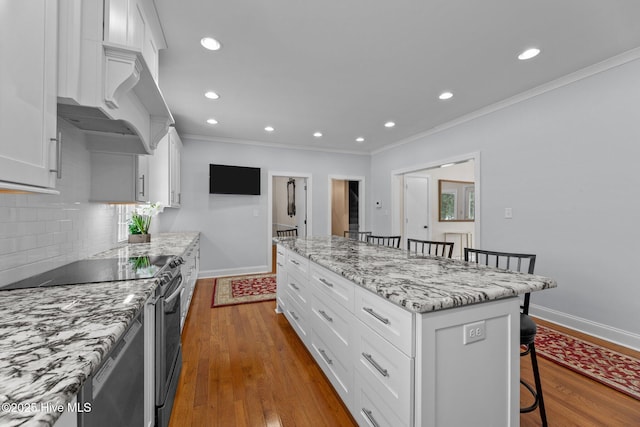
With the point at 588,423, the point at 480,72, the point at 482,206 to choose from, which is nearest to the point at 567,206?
the point at 482,206

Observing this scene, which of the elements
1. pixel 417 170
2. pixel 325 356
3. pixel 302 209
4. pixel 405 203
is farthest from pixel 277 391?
pixel 405 203

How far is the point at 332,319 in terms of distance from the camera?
67.3 inches

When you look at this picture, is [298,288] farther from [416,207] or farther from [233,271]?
[416,207]

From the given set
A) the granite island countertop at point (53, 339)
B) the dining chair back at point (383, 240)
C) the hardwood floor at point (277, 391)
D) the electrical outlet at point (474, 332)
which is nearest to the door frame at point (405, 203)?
the dining chair back at point (383, 240)

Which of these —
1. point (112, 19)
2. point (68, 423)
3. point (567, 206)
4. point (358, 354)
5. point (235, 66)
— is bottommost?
point (358, 354)

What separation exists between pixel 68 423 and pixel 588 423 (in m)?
2.38

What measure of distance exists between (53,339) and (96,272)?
910mm

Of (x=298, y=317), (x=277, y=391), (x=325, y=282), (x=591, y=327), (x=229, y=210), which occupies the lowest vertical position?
(x=277, y=391)

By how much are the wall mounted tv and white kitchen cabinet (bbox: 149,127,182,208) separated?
0.83 m

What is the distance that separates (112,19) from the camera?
3.82ft

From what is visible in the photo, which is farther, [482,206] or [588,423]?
[482,206]

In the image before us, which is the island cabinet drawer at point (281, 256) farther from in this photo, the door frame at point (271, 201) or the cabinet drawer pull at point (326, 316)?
the door frame at point (271, 201)

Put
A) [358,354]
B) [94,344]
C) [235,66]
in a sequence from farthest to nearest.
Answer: [235,66], [358,354], [94,344]

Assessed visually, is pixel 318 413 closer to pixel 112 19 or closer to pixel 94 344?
pixel 94 344
